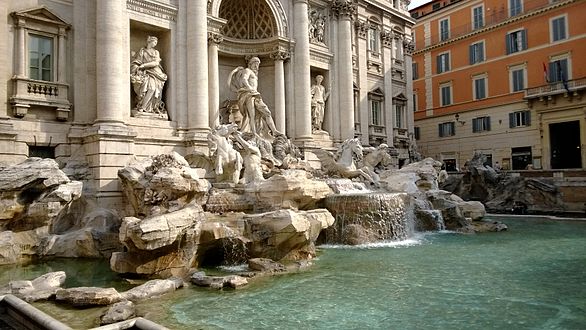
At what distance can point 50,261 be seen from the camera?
981 cm

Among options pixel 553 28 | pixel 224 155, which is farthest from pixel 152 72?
pixel 553 28

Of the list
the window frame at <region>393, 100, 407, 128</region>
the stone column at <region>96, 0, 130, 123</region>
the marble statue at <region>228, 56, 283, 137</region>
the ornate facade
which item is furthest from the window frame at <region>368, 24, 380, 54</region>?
the stone column at <region>96, 0, 130, 123</region>

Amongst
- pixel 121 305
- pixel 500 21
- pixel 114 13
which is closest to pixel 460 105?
pixel 500 21

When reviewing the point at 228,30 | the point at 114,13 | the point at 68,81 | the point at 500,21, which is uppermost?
the point at 500,21

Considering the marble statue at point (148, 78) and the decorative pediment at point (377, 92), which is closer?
the marble statue at point (148, 78)

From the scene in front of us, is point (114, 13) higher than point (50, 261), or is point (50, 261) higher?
point (114, 13)

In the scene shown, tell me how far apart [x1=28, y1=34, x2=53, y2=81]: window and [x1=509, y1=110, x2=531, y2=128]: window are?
956 inches

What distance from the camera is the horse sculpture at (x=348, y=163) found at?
15.8 meters

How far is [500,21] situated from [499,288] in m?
25.1

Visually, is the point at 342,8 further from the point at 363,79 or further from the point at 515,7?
the point at 515,7

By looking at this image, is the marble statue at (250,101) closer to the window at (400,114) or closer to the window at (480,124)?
the window at (400,114)

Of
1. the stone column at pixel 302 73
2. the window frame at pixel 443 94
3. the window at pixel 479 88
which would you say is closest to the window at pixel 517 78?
the window at pixel 479 88

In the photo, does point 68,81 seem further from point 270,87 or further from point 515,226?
point 515,226

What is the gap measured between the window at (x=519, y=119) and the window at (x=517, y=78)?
1.35 m
